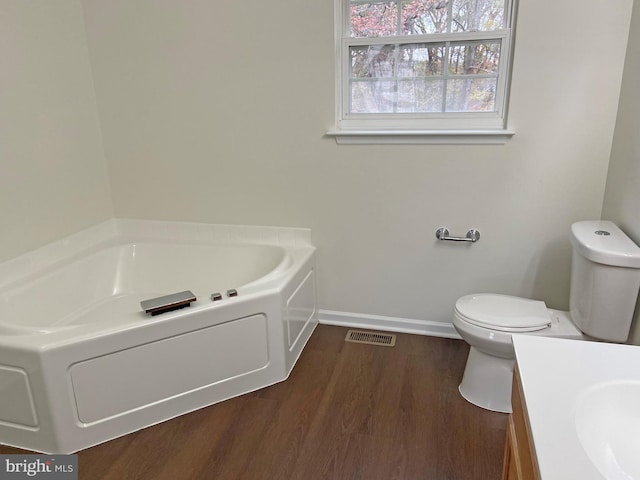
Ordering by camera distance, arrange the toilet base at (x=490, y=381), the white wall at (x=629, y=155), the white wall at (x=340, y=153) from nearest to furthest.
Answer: the white wall at (x=629, y=155), the toilet base at (x=490, y=381), the white wall at (x=340, y=153)

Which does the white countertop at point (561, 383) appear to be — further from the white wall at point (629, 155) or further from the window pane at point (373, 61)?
the window pane at point (373, 61)

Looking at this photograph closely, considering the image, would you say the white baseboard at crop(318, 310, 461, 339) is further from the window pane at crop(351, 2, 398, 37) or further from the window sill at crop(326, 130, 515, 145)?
the window pane at crop(351, 2, 398, 37)

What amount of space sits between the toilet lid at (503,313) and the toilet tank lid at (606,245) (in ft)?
1.09

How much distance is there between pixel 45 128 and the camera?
2.50 m

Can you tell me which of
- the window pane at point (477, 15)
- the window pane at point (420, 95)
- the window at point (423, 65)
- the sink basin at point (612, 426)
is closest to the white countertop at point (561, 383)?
the sink basin at point (612, 426)

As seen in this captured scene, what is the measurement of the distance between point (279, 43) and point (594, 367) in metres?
2.13

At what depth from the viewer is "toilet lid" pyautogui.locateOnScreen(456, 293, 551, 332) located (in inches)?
78.0

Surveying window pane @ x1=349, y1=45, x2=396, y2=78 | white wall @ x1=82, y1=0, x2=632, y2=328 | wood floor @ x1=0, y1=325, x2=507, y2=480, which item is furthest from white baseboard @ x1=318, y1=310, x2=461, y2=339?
window pane @ x1=349, y1=45, x2=396, y2=78

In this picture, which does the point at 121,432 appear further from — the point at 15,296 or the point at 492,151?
the point at 492,151

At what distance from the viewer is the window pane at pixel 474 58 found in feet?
7.61

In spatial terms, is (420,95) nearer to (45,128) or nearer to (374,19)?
(374,19)

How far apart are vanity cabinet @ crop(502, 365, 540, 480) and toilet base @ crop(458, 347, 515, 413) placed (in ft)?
2.93

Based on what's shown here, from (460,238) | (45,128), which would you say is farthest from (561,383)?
(45,128)

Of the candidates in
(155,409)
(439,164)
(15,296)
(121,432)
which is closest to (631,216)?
(439,164)
